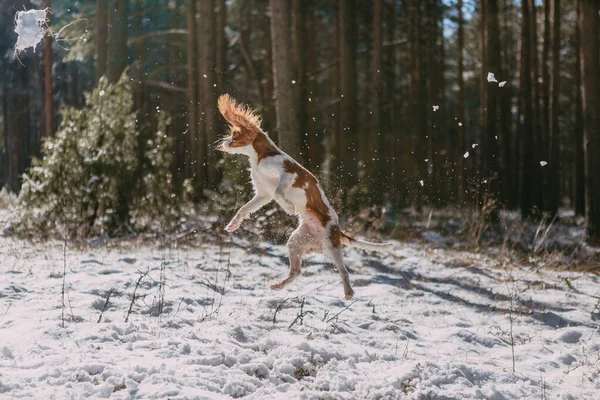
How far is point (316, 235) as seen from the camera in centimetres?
445

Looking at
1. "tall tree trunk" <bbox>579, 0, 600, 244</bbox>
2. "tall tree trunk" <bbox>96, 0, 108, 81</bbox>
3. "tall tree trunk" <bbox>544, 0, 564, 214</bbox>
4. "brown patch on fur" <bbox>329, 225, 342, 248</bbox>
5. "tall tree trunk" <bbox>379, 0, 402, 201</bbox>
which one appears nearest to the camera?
"brown patch on fur" <bbox>329, 225, 342, 248</bbox>

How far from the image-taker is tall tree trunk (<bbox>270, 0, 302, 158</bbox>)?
1083 cm

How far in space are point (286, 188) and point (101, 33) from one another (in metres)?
12.6

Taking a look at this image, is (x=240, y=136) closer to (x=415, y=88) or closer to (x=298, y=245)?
(x=298, y=245)

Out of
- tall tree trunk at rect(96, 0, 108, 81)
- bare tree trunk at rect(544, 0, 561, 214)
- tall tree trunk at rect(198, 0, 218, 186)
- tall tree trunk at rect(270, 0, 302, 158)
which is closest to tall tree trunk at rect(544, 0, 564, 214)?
bare tree trunk at rect(544, 0, 561, 214)

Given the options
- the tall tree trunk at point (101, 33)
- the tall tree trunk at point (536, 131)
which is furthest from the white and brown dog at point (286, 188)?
the tall tree trunk at point (536, 131)

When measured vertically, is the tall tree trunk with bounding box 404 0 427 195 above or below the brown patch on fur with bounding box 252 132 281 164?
above

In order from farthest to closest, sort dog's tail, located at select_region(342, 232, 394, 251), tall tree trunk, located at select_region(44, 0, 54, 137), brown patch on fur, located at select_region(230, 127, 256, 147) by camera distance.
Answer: tall tree trunk, located at select_region(44, 0, 54, 137)
dog's tail, located at select_region(342, 232, 394, 251)
brown patch on fur, located at select_region(230, 127, 256, 147)

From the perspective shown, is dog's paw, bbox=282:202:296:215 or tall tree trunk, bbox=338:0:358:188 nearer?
dog's paw, bbox=282:202:296:215

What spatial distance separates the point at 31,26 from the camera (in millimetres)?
5246

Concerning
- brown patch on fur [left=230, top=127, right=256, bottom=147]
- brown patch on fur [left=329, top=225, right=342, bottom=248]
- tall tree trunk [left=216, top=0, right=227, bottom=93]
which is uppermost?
tall tree trunk [left=216, top=0, right=227, bottom=93]

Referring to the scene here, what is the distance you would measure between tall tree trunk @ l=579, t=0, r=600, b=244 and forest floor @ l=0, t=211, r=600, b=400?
492 cm

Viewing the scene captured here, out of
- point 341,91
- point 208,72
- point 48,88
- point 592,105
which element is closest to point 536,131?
point 341,91

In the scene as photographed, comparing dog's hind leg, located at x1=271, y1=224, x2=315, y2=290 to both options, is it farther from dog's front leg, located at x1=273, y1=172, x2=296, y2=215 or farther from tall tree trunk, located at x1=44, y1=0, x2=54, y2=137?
tall tree trunk, located at x1=44, y1=0, x2=54, y2=137
